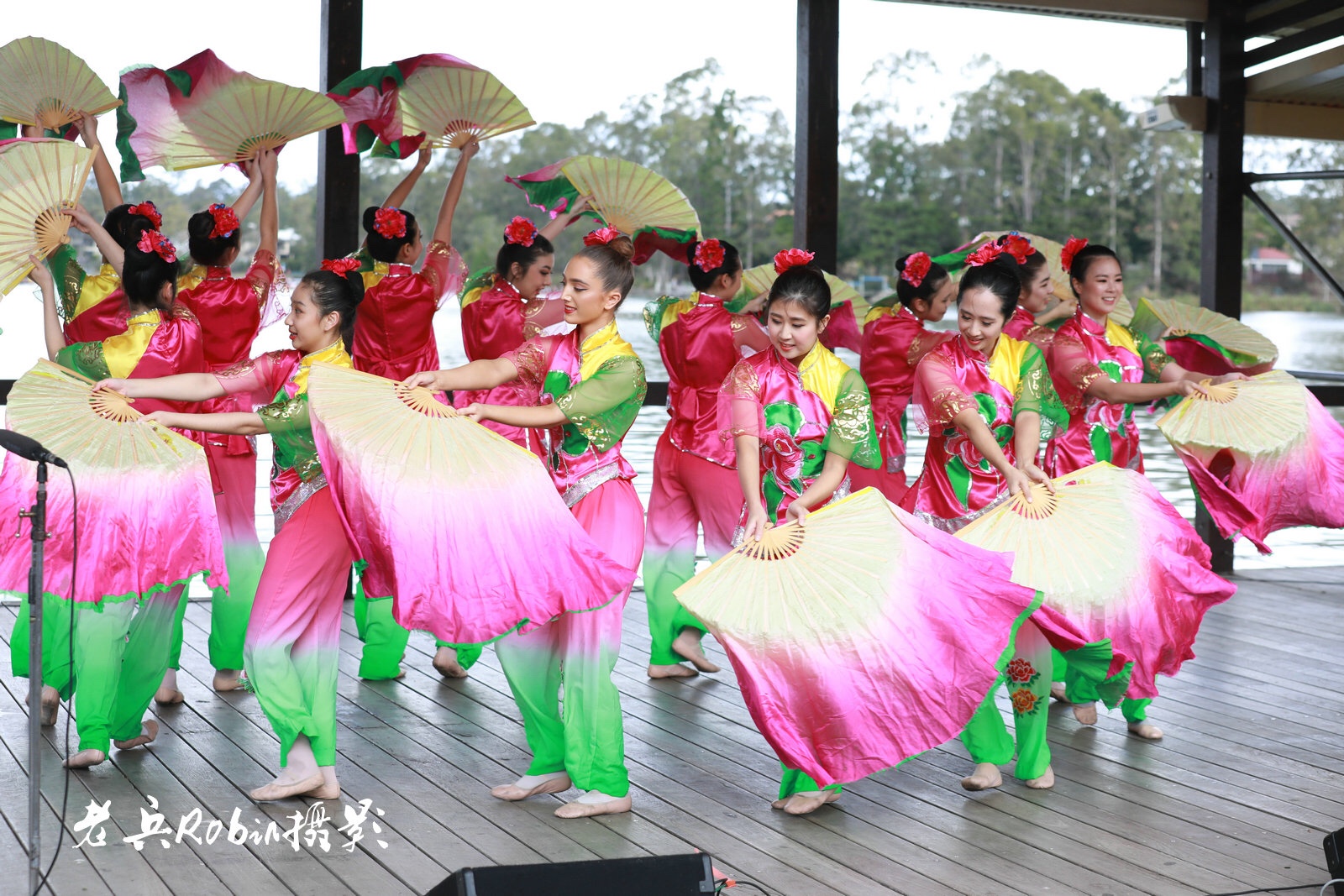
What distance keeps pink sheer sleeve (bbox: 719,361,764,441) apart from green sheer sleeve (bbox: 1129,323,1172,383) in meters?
1.46

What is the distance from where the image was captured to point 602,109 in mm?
26094

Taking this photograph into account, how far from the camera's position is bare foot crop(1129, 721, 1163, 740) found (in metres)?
4.04

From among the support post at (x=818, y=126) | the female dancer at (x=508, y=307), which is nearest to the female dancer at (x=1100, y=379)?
the female dancer at (x=508, y=307)

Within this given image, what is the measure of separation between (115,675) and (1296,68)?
18.6ft

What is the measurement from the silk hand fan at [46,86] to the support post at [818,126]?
289cm

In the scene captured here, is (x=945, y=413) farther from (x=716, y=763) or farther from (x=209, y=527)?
(x=209, y=527)

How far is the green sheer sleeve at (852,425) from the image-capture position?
11.0 feet

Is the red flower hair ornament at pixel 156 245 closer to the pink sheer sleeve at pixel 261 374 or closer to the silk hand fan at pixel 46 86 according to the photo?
the pink sheer sleeve at pixel 261 374

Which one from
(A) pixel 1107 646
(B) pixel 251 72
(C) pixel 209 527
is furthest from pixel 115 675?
(A) pixel 1107 646

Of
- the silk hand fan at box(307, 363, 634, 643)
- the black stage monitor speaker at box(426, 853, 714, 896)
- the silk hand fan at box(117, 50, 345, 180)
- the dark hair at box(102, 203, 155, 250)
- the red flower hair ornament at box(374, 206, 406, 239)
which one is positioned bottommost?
the black stage monitor speaker at box(426, 853, 714, 896)

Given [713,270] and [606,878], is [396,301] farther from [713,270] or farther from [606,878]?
[606,878]

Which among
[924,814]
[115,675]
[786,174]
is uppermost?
[786,174]

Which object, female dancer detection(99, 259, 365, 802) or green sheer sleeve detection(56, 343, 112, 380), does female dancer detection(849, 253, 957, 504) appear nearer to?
female dancer detection(99, 259, 365, 802)

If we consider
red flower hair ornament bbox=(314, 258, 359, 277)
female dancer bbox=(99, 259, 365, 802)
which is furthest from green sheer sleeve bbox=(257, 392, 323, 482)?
red flower hair ornament bbox=(314, 258, 359, 277)
